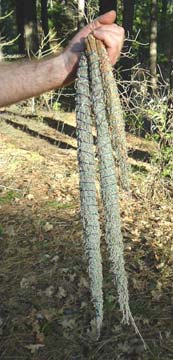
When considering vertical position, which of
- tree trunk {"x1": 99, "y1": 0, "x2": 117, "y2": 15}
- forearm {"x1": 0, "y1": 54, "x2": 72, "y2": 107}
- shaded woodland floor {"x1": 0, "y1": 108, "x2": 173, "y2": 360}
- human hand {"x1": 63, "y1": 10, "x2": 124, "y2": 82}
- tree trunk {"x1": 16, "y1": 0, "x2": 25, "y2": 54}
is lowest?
shaded woodland floor {"x1": 0, "y1": 108, "x2": 173, "y2": 360}

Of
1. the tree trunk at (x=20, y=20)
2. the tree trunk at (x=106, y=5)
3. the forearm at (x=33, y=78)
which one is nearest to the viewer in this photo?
the forearm at (x=33, y=78)

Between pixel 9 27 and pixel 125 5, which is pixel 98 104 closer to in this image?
pixel 125 5

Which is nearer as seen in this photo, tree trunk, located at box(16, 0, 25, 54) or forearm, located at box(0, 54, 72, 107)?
forearm, located at box(0, 54, 72, 107)

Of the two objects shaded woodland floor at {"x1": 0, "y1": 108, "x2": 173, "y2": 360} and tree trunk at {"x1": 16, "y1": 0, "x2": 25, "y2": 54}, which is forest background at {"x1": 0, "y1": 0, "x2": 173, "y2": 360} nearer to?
shaded woodland floor at {"x1": 0, "y1": 108, "x2": 173, "y2": 360}

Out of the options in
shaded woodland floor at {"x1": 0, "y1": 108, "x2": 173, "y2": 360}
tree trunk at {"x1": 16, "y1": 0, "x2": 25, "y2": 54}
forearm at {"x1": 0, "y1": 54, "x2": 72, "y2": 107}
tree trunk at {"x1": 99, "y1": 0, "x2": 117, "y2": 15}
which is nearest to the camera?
forearm at {"x1": 0, "y1": 54, "x2": 72, "y2": 107}

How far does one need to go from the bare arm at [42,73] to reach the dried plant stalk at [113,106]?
2.8 inches

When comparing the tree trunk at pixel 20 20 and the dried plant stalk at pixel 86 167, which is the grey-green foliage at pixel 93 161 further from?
the tree trunk at pixel 20 20

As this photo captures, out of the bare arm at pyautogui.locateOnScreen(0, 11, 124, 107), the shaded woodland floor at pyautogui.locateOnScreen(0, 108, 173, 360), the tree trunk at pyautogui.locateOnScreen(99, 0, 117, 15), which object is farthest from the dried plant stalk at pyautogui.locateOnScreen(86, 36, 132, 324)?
the tree trunk at pyautogui.locateOnScreen(99, 0, 117, 15)

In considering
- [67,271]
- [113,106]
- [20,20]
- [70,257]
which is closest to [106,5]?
[20,20]

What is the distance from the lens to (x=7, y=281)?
4.57m

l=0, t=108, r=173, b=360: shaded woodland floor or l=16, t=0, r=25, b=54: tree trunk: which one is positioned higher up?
l=16, t=0, r=25, b=54: tree trunk

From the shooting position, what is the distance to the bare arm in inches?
88.4

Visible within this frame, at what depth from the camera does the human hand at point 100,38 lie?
2150 mm

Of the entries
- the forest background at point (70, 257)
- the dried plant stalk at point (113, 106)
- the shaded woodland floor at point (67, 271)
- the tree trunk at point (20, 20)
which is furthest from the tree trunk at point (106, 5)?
the dried plant stalk at point (113, 106)
